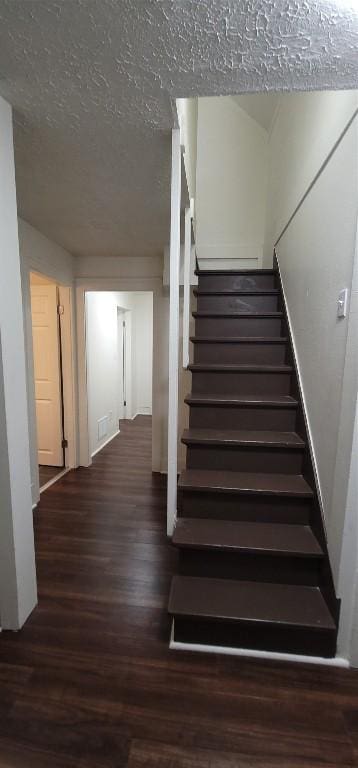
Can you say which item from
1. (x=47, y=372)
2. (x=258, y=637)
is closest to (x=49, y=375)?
(x=47, y=372)

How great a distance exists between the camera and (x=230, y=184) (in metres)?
3.32

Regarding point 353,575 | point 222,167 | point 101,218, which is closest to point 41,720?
point 353,575

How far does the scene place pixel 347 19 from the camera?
83 cm

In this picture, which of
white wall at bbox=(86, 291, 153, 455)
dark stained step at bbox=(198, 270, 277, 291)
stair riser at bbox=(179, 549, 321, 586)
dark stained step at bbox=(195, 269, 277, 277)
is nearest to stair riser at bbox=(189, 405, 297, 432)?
stair riser at bbox=(179, 549, 321, 586)

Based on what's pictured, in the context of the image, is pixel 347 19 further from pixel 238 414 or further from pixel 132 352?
pixel 132 352

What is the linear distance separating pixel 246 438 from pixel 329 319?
73 cm

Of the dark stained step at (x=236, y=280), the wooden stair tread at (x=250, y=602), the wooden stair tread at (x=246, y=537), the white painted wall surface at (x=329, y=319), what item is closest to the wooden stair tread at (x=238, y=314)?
the white painted wall surface at (x=329, y=319)

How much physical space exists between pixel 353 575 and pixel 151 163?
2064 millimetres

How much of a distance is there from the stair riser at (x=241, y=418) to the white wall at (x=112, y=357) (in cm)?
187

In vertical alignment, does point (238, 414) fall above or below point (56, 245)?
below

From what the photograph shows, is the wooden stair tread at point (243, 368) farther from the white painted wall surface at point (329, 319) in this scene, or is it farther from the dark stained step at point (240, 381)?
the white painted wall surface at point (329, 319)

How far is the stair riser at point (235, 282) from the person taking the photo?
259 centimetres

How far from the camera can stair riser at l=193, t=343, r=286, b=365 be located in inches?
81.9

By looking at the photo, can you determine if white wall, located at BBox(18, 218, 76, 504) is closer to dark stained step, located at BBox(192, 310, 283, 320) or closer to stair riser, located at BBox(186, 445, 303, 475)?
dark stained step, located at BBox(192, 310, 283, 320)
